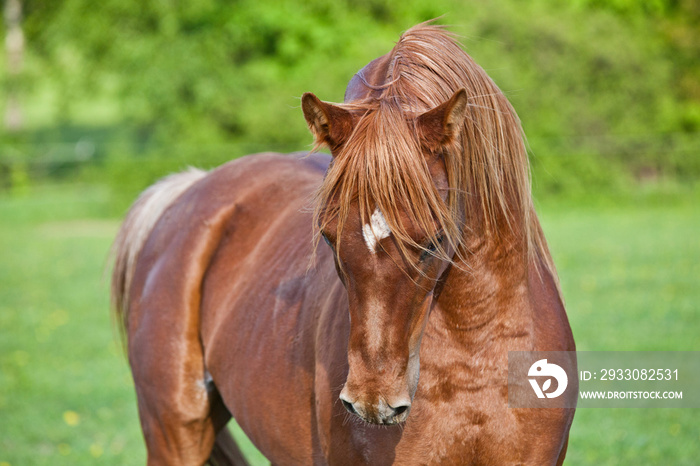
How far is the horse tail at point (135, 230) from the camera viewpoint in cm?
370

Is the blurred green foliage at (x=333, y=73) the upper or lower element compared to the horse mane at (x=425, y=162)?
lower

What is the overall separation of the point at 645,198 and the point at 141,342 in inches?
669

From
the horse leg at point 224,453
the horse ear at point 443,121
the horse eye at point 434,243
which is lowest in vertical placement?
the horse leg at point 224,453

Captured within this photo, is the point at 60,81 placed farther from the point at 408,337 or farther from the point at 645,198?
the point at 408,337

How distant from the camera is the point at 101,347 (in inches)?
313

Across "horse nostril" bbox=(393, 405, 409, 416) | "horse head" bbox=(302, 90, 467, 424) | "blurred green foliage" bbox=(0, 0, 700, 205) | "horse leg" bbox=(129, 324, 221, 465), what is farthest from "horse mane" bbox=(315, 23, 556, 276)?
"blurred green foliage" bbox=(0, 0, 700, 205)

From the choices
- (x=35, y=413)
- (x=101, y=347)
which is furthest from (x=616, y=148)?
(x=35, y=413)

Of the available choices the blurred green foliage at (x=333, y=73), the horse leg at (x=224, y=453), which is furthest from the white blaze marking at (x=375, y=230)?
the blurred green foliage at (x=333, y=73)

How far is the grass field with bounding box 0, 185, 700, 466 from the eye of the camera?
16.2ft

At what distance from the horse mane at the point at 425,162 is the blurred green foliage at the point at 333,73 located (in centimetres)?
1672

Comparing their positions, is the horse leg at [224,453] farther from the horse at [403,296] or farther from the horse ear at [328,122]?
the horse ear at [328,122]

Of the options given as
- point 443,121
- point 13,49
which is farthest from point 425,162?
point 13,49

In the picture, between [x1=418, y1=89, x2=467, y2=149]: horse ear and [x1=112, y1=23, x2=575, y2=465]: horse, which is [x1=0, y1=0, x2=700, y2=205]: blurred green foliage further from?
[x1=418, y1=89, x2=467, y2=149]: horse ear

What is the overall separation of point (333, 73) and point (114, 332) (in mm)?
17555
